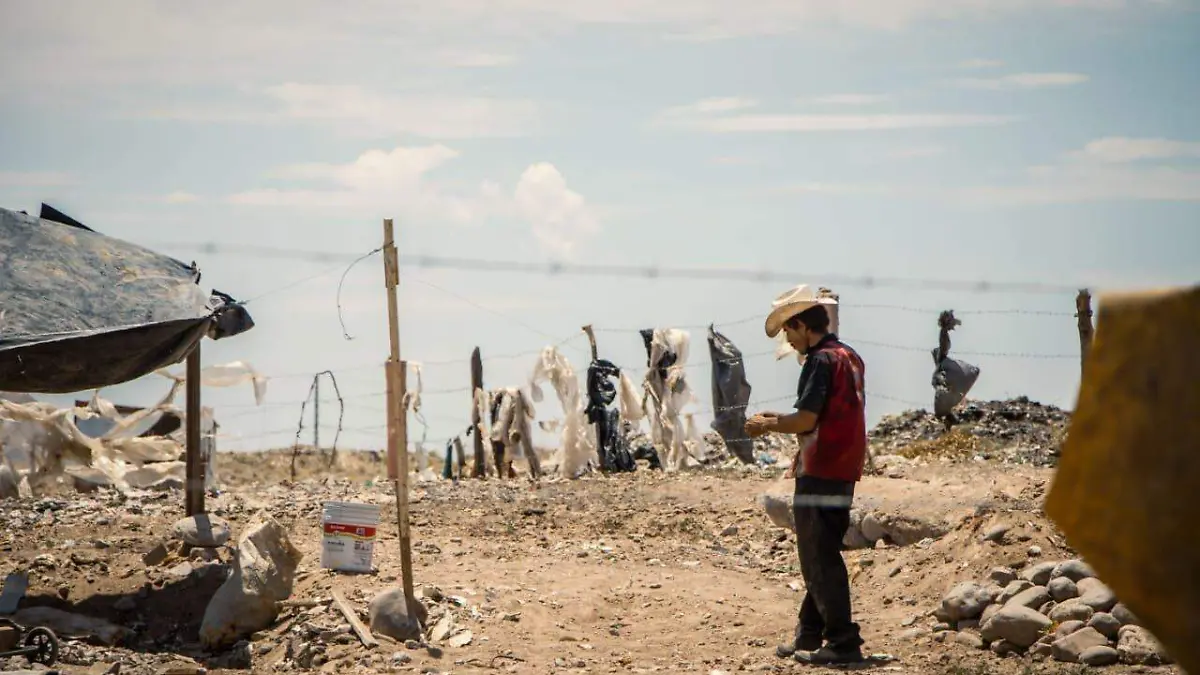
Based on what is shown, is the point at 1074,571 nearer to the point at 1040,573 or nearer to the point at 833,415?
the point at 1040,573

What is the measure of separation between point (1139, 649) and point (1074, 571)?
1.05 meters

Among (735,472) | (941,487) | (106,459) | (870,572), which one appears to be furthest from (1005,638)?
(106,459)

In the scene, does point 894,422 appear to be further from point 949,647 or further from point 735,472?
point 949,647

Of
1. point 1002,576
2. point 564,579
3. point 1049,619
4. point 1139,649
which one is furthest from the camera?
point 564,579

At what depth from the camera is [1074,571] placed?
7.62m

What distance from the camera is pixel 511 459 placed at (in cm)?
1847

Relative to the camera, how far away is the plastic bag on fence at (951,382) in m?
16.3

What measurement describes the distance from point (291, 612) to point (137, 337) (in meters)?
2.41

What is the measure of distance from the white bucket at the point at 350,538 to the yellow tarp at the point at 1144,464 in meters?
6.91

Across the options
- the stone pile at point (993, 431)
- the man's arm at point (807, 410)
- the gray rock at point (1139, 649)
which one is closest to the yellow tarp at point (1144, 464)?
the man's arm at point (807, 410)

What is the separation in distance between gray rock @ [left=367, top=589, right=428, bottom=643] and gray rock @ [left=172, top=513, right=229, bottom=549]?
2.62 meters

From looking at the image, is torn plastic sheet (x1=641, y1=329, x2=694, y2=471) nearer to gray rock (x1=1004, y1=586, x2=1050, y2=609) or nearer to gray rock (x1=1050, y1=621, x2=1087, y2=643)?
gray rock (x1=1004, y1=586, x2=1050, y2=609)

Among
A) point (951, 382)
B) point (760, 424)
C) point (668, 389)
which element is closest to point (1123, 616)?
point (760, 424)

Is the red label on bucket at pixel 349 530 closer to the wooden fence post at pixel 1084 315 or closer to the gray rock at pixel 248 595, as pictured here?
the gray rock at pixel 248 595
